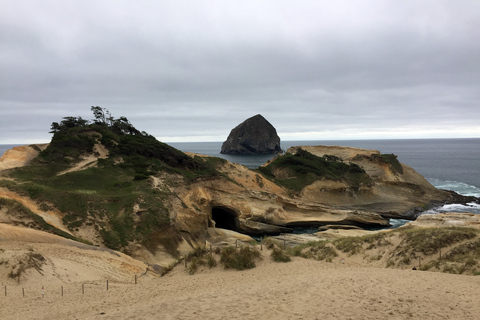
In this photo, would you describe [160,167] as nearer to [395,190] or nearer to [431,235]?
[431,235]

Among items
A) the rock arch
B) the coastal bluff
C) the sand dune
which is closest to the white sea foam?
the coastal bluff

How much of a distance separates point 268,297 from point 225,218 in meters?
32.3

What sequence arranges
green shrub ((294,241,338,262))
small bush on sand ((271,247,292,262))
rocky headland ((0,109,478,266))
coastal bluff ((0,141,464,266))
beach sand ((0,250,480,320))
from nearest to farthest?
beach sand ((0,250,480,320)) < small bush on sand ((271,247,292,262)) < green shrub ((294,241,338,262)) < rocky headland ((0,109,478,266)) < coastal bluff ((0,141,464,266))

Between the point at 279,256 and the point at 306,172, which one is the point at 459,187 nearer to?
the point at 306,172

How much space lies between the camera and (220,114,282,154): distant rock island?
478ft

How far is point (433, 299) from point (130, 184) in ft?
91.8

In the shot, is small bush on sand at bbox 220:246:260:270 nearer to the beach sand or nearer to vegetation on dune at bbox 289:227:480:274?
the beach sand

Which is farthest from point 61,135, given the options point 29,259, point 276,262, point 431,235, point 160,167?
point 431,235

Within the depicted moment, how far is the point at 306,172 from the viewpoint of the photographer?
53.7m

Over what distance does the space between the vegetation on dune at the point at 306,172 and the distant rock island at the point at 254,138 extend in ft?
276

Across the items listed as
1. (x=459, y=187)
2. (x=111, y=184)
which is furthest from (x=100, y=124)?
(x=459, y=187)

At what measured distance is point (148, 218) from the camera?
25844mm

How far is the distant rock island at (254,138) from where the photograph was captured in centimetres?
14575

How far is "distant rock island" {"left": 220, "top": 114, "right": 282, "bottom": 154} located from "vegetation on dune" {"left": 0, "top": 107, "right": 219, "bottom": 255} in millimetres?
102191
